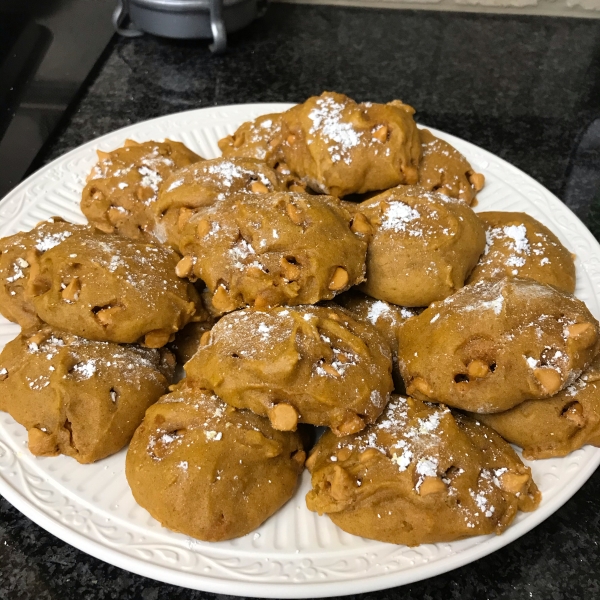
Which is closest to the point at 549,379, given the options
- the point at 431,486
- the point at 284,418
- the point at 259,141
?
the point at 431,486

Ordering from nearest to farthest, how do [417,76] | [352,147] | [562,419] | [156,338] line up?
[562,419], [156,338], [352,147], [417,76]

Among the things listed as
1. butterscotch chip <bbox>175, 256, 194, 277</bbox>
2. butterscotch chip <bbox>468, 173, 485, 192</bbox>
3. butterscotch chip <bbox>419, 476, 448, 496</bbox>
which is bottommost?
butterscotch chip <bbox>419, 476, 448, 496</bbox>

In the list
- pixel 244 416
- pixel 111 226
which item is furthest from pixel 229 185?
pixel 244 416

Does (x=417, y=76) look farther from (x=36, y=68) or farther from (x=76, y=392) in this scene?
(x=76, y=392)

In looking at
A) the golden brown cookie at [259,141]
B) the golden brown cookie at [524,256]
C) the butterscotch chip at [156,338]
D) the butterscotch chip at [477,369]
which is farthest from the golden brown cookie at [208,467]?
the golden brown cookie at [259,141]

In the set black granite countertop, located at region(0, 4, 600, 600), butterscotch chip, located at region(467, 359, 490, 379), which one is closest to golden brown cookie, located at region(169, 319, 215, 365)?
butterscotch chip, located at region(467, 359, 490, 379)

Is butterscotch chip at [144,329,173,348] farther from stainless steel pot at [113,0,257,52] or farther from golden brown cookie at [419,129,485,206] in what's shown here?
stainless steel pot at [113,0,257,52]
